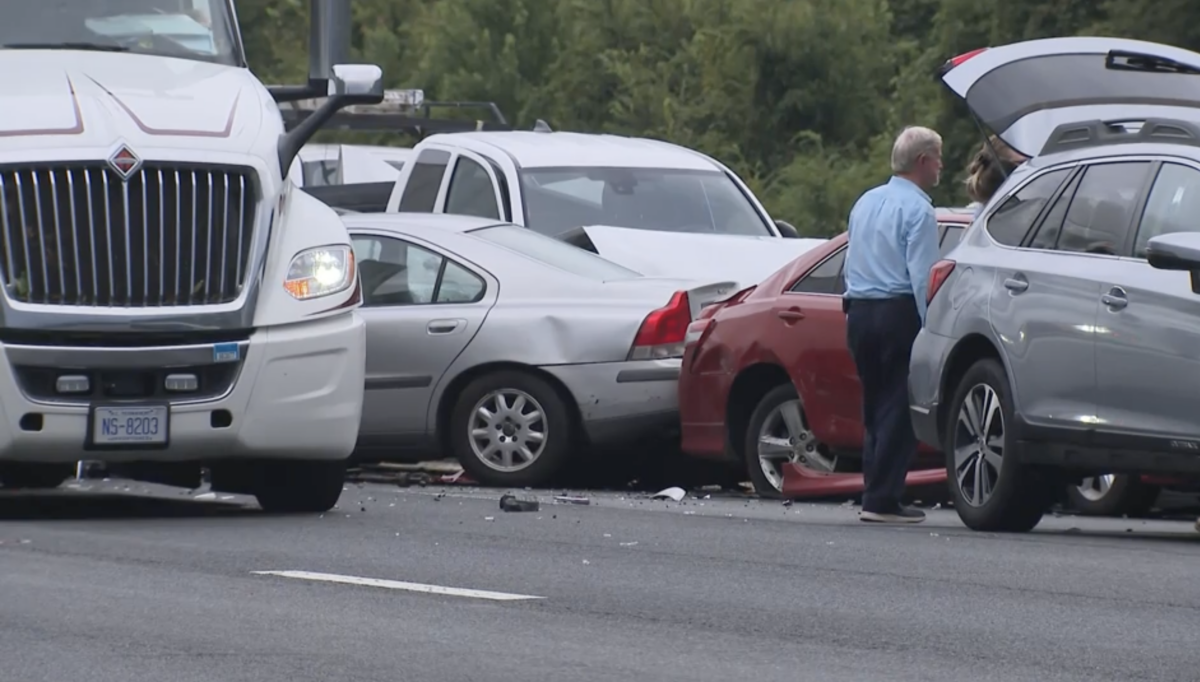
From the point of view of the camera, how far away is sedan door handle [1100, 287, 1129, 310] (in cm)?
1059

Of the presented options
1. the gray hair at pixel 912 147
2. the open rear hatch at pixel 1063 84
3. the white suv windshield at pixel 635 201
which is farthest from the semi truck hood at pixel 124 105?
the white suv windshield at pixel 635 201

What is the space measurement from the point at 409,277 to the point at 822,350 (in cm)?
283

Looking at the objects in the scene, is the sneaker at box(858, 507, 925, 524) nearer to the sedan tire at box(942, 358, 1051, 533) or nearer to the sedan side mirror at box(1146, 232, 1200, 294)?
the sedan tire at box(942, 358, 1051, 533)

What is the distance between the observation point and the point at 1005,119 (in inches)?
468

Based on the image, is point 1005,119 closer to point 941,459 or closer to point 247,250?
point 941,459

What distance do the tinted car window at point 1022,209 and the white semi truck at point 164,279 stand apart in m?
2.91

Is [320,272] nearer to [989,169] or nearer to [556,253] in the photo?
[989,169]

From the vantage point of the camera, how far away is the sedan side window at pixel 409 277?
49.6ft

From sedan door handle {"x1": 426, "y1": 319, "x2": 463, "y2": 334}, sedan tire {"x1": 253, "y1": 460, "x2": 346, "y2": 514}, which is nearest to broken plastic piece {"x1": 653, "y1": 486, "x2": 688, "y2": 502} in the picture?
sedan door handle {"x1": 426, "y1": 319, "x2": 463, "y2": 334}

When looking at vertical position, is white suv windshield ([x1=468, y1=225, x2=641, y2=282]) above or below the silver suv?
below

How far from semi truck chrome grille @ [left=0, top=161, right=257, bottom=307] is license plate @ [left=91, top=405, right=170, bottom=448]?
1.48 feet

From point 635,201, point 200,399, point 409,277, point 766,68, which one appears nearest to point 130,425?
point 200,399

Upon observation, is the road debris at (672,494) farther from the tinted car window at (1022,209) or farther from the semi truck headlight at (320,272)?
the semi truck headlight at (320,272)

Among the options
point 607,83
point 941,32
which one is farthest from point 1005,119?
point 607,83
